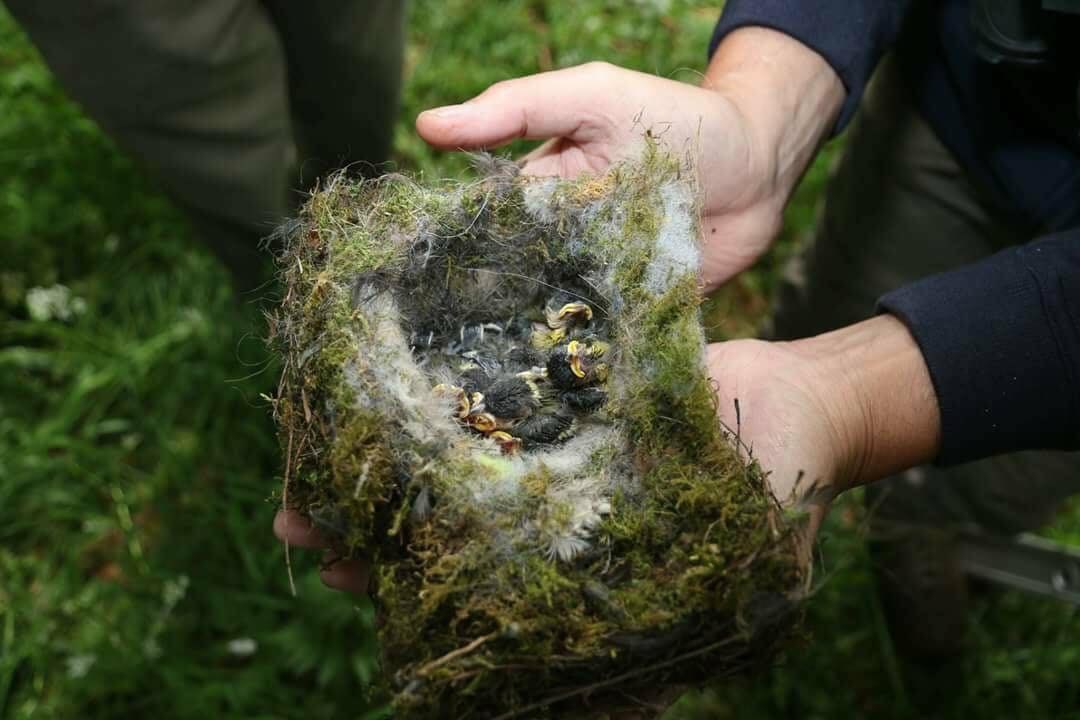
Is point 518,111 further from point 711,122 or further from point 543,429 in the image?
point 543,429

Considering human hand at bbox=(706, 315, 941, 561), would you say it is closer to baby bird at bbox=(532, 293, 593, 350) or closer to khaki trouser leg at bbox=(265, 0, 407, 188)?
baby bird at bbox=(532, 293, 593, 350)

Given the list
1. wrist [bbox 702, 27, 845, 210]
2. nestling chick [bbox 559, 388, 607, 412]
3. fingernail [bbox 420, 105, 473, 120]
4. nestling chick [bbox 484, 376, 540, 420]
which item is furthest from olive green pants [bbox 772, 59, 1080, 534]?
fingernail [bbox 420, 105, 473, 120]

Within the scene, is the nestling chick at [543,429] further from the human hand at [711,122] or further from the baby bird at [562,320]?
the human hand at [711,122]

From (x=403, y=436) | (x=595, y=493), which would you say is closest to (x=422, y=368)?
(x=403, y=436)

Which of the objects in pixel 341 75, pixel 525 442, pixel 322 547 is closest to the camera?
pixel 322 547

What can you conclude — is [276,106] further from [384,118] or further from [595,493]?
[595,493]

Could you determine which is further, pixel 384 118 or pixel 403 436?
pixel 384 118

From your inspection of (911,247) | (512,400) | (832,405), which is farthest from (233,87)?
(911,247)
